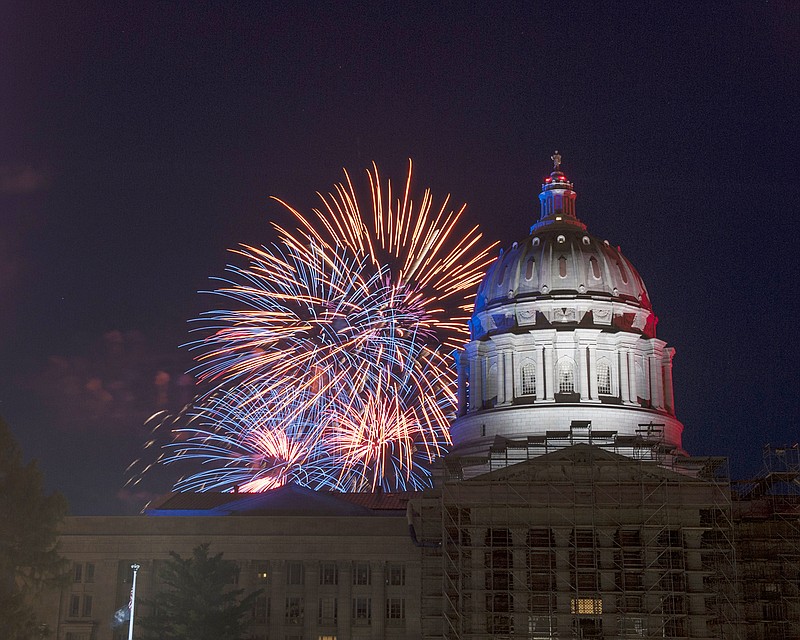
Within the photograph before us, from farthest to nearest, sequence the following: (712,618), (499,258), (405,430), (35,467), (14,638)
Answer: (499,258)
(405,430)
(712,618)
(35,467)
(14,638)

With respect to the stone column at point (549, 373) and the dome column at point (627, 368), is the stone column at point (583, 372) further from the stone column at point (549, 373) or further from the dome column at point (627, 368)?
the dome column at point (627, 368)

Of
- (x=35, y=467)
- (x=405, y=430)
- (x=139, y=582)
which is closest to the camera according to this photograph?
(x=35, y=467)

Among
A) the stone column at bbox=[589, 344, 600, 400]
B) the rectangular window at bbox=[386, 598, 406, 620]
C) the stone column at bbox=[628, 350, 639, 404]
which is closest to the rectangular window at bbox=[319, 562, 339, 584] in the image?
the rectangular window at bbox=[386, 598, 406, 620]

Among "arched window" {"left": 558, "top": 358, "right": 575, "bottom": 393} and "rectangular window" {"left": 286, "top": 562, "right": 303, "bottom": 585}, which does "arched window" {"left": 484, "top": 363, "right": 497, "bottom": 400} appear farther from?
"rectangular window" {"left": 286, "top": 562, "right": 303, "bottom": 585}

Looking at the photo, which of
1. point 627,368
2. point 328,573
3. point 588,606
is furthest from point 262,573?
point 627,368

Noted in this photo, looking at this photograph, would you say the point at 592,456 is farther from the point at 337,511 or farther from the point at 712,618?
the point at 337,511

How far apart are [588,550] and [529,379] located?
21.1m

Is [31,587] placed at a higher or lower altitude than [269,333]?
lower

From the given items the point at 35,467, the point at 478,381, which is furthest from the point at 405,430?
the point at 35,467

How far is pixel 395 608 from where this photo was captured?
288ft

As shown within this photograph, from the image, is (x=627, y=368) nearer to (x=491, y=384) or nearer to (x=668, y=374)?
(x=668, y=374)

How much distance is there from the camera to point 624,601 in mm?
72812

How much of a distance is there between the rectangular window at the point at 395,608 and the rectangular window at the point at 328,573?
12.1ft

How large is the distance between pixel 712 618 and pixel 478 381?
85.1 ft
